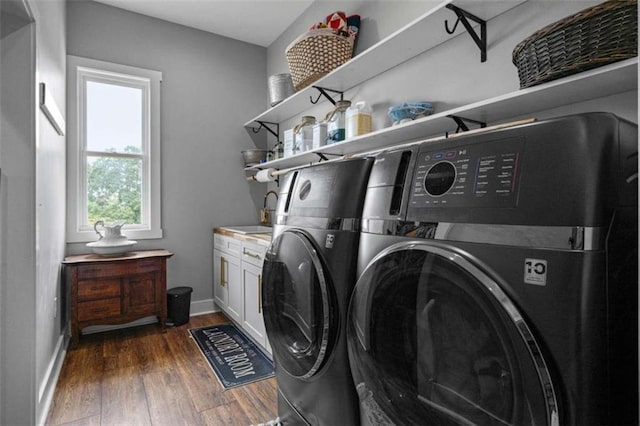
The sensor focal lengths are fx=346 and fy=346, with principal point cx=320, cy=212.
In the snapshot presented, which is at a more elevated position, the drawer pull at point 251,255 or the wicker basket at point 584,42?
the wicker basket at point 584,42

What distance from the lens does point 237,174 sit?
12.3 feet

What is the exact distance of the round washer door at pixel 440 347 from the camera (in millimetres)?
635

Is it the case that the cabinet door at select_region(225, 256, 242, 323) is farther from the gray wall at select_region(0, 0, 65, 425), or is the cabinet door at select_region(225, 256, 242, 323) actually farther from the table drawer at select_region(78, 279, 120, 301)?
the gray wall at select_region(0, 0, 65, 425)

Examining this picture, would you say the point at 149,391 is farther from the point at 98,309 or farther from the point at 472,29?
the point at 472,29

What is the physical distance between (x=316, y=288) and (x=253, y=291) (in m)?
1.53

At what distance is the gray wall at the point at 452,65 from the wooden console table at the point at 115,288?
204cm

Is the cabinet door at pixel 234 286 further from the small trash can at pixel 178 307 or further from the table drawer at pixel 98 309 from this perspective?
the table drawer at pixel 98 309

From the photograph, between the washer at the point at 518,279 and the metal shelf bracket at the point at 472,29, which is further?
the metal shelf bracket at the point at 472,29

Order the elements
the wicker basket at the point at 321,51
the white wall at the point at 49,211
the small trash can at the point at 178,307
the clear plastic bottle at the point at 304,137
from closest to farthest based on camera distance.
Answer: the white wall at the point at 49,211
the wicker basket at the point at 321,51
the clear plastic bottle at the point at 304,137
the small trash can at the point at 178,307

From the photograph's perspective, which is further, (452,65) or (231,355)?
(231,355)

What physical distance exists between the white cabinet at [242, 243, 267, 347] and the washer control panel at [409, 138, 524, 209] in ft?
5.48

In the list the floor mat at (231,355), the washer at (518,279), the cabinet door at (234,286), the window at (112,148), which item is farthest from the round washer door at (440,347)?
the window at (112,148)

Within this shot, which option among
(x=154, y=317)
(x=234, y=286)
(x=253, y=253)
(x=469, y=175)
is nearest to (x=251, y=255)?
(x=253, y=253)

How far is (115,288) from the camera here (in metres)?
2.79
